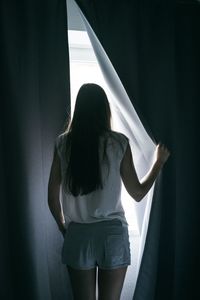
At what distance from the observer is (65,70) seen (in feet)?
5.17

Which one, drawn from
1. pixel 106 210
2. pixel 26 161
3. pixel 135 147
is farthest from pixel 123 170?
pixel 26 161

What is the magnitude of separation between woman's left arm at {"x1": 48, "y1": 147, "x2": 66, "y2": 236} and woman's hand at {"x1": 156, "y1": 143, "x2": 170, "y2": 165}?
477 millimetres

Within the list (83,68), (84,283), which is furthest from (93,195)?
(83,68)

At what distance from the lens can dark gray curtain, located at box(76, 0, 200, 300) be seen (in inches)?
63.5

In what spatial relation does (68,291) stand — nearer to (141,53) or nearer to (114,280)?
(114,280)

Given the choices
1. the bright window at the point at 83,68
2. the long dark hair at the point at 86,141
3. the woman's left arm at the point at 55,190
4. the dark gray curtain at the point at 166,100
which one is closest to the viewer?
the long dark hair at the point at 86,141

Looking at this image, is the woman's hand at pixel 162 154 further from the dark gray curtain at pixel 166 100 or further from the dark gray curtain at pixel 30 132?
the dark gray curtain at pixel 30 132

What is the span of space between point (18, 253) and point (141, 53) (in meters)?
1.18

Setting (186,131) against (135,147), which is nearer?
(135,147)

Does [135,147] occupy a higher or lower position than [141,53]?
lower

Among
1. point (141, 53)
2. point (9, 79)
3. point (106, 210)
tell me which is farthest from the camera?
point (141, 53)

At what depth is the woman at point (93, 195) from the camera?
1186mm

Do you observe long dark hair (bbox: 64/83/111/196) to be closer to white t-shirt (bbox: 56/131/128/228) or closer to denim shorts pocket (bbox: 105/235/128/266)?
white t-shirt (bbox: 56/131/128/228)

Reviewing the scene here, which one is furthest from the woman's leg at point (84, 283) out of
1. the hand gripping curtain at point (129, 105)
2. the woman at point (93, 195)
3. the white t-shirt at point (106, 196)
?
the hand gripping curtain at point (129, 105)
